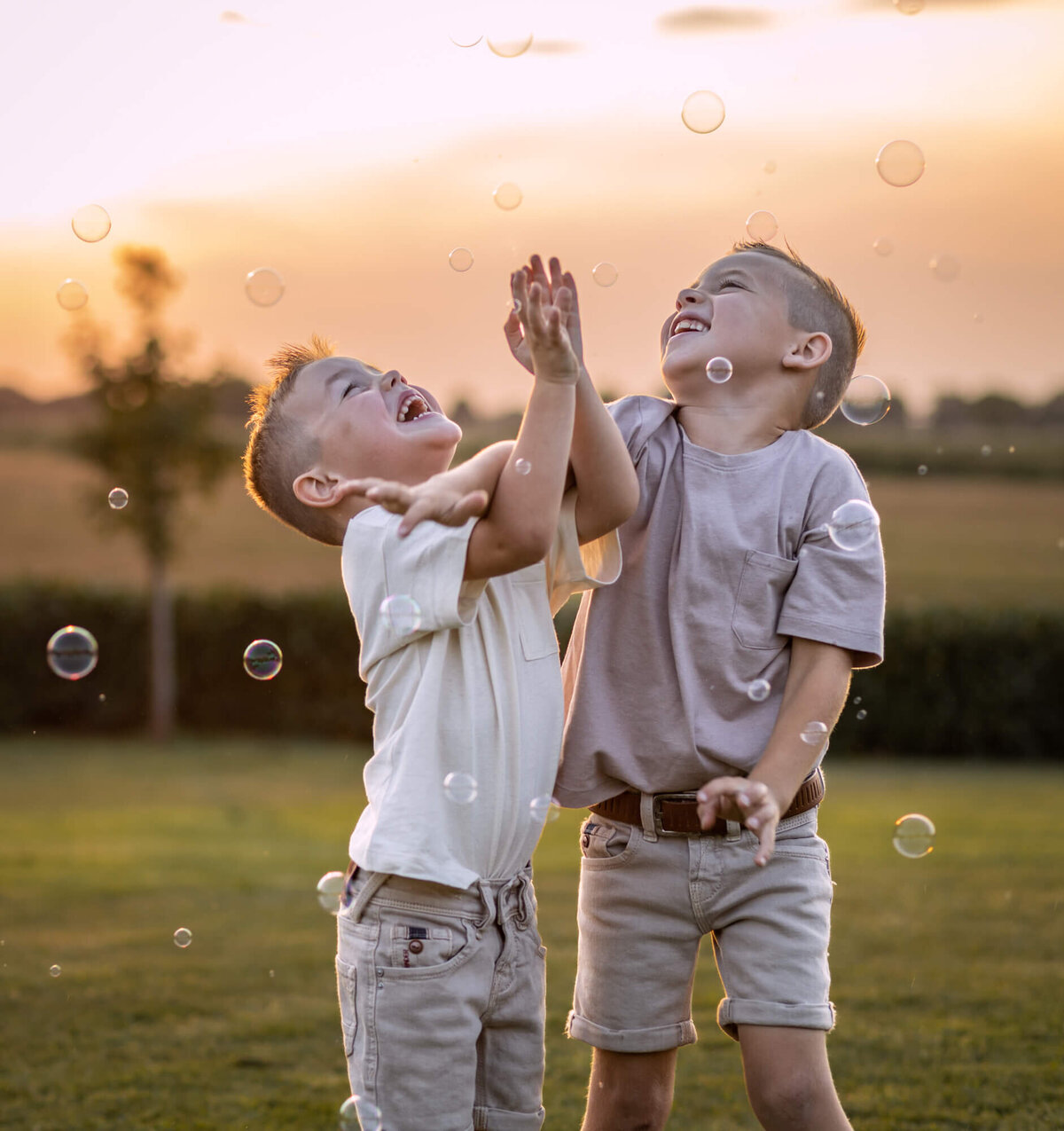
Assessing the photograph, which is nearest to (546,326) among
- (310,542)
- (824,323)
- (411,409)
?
(411,409)

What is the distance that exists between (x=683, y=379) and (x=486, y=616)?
0.51 meters

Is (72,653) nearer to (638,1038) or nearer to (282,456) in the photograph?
(282,456)

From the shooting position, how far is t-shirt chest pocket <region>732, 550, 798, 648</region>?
213 centimetres

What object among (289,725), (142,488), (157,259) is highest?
(157,259)

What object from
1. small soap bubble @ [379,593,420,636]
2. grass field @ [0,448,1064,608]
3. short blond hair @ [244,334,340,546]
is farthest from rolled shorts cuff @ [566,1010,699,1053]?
grass field @ [0,448,1064,608]

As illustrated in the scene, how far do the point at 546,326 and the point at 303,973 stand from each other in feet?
12.8

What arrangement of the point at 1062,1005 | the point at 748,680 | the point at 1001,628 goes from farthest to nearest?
the point at 1001,628 → the point at 1062,1005 → the point at 748,680

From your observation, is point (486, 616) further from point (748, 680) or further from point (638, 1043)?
point (638, 1043)

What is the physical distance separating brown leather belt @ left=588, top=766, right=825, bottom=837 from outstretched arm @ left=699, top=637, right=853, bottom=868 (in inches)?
2.8

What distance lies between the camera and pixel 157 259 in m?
15.4

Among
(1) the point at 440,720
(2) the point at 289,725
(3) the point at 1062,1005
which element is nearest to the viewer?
(1) the point at 440,720

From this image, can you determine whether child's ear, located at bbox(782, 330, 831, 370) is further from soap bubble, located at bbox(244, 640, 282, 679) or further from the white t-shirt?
soap bubble, located at bbox(244, 640, 282, 679)

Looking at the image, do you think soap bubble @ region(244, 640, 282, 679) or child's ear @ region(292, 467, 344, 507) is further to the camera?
soap bubble @ region(244, 640, 282, 679)

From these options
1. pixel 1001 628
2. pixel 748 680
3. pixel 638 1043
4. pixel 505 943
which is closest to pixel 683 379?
pixel 748 680
